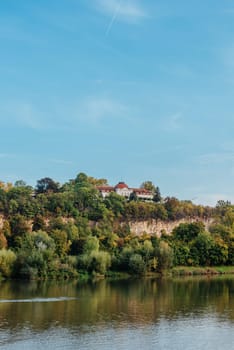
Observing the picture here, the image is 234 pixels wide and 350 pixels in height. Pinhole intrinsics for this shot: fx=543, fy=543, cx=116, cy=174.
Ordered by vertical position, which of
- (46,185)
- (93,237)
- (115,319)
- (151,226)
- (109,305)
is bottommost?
(115,319)

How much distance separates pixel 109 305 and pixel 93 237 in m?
39.8

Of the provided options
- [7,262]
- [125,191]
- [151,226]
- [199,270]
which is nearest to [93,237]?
[199,270]

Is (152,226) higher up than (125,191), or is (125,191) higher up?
(125,191)

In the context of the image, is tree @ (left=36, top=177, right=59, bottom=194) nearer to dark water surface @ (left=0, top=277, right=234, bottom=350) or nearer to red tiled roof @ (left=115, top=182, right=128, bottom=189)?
red tiled roof @ (left=115, top=182, right=128, bottom=189)

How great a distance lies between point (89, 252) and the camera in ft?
247

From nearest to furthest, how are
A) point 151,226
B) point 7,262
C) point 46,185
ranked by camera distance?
point 7,262 < point 151,226 < point 46,185

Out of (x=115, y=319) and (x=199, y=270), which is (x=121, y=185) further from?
(x=115, y=319)

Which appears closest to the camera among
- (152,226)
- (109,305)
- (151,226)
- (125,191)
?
(109,305)

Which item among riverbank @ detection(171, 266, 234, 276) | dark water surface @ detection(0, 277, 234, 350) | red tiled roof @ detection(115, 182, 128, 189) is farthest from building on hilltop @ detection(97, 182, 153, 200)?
dark water surface @ detection(0, 277, 234, 350)

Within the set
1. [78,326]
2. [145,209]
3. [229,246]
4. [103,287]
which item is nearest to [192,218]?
[145,209]

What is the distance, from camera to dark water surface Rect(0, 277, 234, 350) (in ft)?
88.3

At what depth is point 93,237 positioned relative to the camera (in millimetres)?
80562

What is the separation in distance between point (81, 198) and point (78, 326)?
72682mm

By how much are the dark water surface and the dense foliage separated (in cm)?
1539
